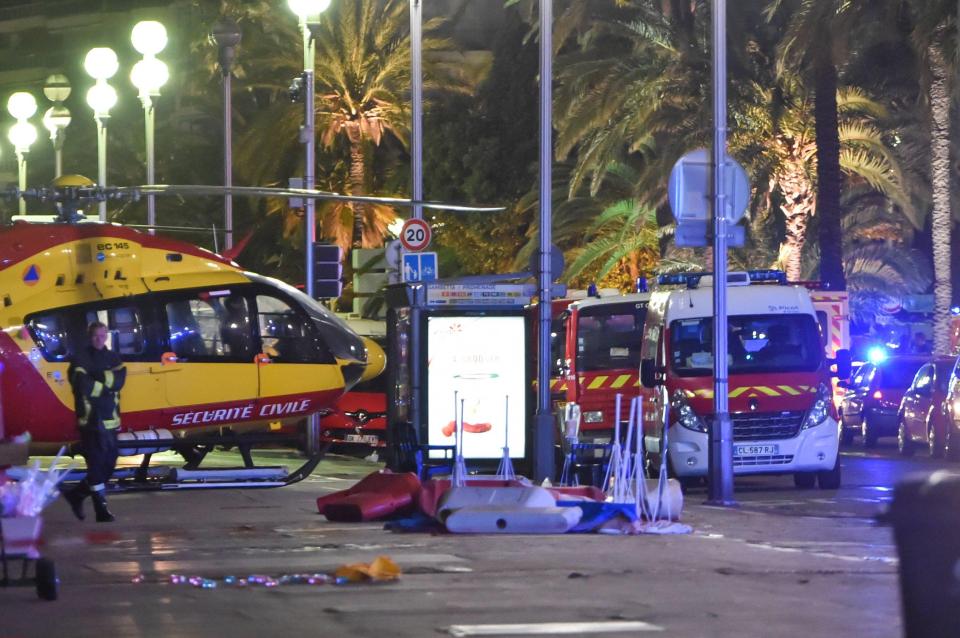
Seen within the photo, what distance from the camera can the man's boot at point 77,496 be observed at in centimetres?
1764

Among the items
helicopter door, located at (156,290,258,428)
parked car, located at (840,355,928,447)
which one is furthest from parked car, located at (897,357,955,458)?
helicopter door, located at (156,290,258,428)

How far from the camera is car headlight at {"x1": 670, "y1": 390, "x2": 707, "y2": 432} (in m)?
21.8

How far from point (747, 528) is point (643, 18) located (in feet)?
75.6

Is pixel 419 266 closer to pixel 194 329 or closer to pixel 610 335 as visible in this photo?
pixel 610 335

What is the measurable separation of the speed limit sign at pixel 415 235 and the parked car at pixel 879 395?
861cm

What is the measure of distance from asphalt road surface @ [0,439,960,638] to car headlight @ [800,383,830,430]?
122 inches

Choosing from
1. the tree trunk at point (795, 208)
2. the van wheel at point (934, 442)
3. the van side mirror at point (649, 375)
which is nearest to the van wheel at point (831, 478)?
the van side mirror at point (649, 375)

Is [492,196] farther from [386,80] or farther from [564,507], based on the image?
[564,507]

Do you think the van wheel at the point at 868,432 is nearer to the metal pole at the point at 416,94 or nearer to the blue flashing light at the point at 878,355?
the blue flashing light at the point at 878,355

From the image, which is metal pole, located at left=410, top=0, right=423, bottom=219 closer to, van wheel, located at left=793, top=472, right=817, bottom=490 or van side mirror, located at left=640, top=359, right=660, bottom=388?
van side mirror, located at left=640, top=359, right=660, bottom=388

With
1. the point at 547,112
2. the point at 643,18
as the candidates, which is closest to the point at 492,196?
the point at 643,18

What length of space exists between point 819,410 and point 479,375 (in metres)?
3.99

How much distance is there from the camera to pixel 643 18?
38.2 m

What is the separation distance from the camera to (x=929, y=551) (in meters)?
6.58
